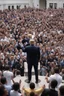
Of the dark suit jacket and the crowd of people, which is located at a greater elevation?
the dark suit jacket

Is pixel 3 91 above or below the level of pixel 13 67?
above

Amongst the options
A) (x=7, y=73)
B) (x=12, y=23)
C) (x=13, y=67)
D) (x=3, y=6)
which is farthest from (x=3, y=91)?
(x=3, y=6)

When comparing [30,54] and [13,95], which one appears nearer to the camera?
[13,95]

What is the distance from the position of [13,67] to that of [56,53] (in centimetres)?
314

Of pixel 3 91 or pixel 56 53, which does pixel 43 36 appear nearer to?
pixel 56 53

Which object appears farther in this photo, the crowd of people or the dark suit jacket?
the dark suit jacket

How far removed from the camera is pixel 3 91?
8.30 m

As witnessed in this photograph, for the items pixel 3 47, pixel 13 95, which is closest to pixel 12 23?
pixel 3 47

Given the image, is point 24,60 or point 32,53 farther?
point 24,60

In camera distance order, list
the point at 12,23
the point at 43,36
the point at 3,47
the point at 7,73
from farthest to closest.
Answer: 1. the point at 12,23
2. the point at 43,36
3. the point at 3,47
4. the point at 7,73

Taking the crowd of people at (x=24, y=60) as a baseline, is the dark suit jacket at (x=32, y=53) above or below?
above

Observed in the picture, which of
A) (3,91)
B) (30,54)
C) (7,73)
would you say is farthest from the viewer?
(30,54)

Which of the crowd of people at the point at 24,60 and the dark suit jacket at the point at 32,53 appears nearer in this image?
the crowd of people at the point at 24,60

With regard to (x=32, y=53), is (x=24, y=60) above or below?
below
